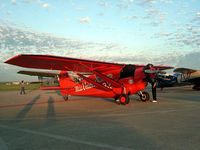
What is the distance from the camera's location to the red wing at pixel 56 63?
794cm

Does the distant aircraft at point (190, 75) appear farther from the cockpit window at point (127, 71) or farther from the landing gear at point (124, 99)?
the landing gear at point (124, 99)

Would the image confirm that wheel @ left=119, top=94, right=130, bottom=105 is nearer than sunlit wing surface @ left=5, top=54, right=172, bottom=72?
No

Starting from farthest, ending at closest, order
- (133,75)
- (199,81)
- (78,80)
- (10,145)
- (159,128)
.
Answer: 1. (199,81)
2. (78,80)
3. (133,75)
4. (159,128)
5. (10,145)

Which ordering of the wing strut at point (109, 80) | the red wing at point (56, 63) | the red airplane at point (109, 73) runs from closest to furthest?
the red wing at point (56, 63)
the red airplane at point (109, 73)
the wing strut at point (109, 80)

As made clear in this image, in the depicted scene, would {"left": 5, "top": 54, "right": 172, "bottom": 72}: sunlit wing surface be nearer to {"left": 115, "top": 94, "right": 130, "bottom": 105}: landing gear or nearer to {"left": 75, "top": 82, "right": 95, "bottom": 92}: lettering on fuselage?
{"left": 75, "top": 82, "right": 95, "bottom": 92}: lettering on fuselage

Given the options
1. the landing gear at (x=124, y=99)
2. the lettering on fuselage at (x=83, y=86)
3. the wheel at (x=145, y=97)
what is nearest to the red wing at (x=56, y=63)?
the lettering on fuselage at (x=83, y=86)

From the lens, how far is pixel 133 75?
32.2ft

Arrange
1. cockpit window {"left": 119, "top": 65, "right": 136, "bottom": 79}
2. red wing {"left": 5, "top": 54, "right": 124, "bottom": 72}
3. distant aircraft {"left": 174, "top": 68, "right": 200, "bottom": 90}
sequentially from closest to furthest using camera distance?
1. red wing {"left": 5, "top": 54, "right": 124, "bottom": 72}
2. cockpit window {"left": 119, "top": 65, "right": 136, "bottom": 79}
3. distant aircraft {"left": 174, "top": 68, "right": 200, "bottom": 90}

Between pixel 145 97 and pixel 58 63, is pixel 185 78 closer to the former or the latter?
pixel 145 97

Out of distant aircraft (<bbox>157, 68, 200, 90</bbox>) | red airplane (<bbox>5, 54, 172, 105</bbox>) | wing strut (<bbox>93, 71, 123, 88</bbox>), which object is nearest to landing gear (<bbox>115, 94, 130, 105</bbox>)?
red airplane (<bbox>5, 54, 172, 105</bbox>)

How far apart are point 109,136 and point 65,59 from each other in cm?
555

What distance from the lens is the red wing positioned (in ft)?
26.0

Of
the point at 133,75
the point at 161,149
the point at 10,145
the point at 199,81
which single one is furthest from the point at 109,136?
Answer: the point at 199,81

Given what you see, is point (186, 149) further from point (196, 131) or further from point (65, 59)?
point (65, 59)
